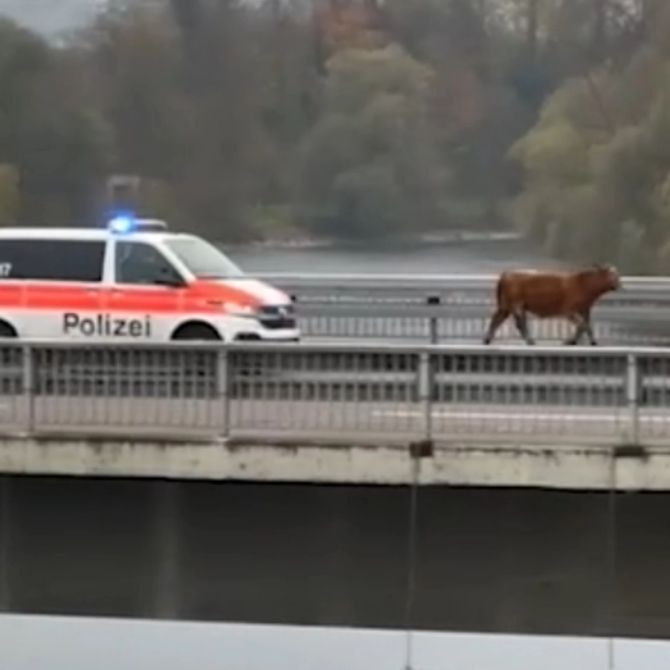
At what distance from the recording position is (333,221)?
22938 mm

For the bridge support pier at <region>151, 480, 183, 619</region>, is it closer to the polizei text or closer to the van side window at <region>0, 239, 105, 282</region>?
the polizei text

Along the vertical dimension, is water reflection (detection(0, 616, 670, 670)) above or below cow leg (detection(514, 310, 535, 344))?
below

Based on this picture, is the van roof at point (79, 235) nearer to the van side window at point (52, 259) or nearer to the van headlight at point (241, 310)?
the van side window at point (52, 259)

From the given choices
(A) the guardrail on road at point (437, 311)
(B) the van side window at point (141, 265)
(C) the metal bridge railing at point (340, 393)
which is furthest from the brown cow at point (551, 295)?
(C) the metal bridge railing at point (340, 393)

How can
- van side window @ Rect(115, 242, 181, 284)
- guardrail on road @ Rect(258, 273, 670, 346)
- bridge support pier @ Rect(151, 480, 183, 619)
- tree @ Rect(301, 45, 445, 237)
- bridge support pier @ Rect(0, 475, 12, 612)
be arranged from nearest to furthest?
bridge support pier @ Rect(151, 480, 183, 619) → bridge support pier @ Rect(0, 475, 12, 612) → van side window @ Rect(115, 242, 181, 284) → guardrail on road @ Rect(258, 273, 670, 346) → tree @ Rect(301, 45, 445, 237)

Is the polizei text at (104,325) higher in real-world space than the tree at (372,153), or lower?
lower

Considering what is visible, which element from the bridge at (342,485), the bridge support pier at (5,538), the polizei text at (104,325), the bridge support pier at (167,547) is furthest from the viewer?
the polizei text at (104,325)

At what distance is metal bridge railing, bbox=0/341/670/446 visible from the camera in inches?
462

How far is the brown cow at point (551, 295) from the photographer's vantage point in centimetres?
1802

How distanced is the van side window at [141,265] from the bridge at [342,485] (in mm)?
4985

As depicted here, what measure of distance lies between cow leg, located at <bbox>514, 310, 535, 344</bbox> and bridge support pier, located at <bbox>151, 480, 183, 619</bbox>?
21.7ft

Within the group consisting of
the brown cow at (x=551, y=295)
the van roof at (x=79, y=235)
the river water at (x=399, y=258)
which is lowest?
the brown cow at (x=551, y=295)

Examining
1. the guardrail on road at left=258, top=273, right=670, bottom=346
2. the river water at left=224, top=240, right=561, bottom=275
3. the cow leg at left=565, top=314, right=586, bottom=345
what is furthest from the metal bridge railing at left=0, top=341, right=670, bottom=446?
the river water at left=224, top=240, right=561, bottom=275

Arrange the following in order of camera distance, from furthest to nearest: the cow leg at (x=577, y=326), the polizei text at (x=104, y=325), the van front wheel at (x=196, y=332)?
the cow leg at (x=577, y=326) < the polizei text at (x=104, y=325) < the van front wheel at (x=196, y=332)
